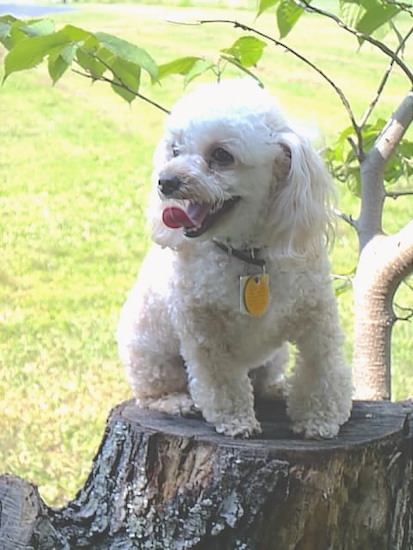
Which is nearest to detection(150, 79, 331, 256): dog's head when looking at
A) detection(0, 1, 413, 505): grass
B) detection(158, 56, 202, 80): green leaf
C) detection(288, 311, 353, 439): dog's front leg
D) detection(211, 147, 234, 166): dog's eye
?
detection(211, 147, 234, 166): dog's eye

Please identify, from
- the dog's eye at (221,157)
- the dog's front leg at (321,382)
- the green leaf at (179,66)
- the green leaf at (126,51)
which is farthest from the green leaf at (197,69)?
the dog's front leg at (321,382)

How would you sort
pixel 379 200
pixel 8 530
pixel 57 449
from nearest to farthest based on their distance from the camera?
pixel 8 530 < pixel 379 200 < pixel 57 449

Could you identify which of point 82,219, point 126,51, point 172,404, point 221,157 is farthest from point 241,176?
point 82,219

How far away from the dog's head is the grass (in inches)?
22.0

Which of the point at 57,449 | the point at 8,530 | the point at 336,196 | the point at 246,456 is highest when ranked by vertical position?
the point at 336,196

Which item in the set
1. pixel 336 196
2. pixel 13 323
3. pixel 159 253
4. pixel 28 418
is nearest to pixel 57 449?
pixel 28 418

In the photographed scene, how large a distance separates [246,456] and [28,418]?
2.31 ft

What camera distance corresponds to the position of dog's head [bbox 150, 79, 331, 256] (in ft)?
2.84

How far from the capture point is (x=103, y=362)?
5.08 feet

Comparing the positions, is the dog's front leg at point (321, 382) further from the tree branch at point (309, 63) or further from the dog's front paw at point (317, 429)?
the tree branch at point (309, 63)

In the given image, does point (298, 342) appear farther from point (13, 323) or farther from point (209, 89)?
point (13, 323)

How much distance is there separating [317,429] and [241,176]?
0.28m

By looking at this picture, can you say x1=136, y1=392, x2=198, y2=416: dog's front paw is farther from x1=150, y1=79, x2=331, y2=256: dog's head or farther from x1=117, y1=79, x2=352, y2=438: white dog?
x1=150, y1=79, x2=331, y2=256: dog's head

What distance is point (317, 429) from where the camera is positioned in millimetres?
943
